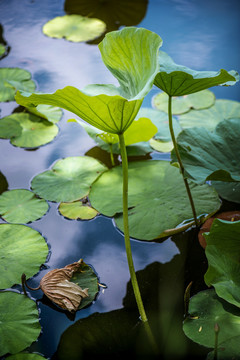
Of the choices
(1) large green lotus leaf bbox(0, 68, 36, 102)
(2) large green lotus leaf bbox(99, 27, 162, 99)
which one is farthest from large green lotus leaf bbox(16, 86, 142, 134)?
(1) large green lotus leaf bbox(0, 68, 36, 102)

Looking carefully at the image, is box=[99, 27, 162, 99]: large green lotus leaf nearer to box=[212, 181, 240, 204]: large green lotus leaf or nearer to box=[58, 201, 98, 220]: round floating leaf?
box=[58, 201, 98, 220]: round floating leaf

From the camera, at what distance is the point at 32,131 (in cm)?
204

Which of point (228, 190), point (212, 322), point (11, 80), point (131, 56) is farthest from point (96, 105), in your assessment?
point (11, 80)

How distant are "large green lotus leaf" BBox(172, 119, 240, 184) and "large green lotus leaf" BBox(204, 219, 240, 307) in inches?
7.8

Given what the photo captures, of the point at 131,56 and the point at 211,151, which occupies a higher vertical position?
the point at 131,56

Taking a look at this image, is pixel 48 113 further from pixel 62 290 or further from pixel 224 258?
pixel 224 258

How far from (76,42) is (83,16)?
0.29 metres

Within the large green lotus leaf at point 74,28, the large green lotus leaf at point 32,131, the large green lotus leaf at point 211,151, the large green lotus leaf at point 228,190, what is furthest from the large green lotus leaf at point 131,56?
the large green lotus leaf at point 74,28

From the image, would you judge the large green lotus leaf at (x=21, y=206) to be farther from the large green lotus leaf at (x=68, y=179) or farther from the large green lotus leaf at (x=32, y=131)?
the large green lotus leaf at (x=32, y=131)

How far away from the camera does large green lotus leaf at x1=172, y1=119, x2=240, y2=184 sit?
4.59ft

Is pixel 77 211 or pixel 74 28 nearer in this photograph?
pixel 77 211

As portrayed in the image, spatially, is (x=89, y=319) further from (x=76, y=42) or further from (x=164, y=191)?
(x=76, y=42)

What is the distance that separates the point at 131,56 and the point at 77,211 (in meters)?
0.69

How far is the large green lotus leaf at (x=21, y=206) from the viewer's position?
1.60 m
